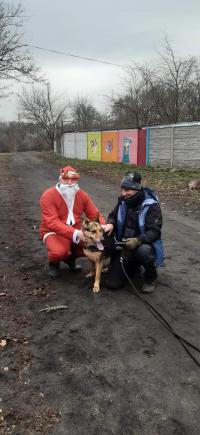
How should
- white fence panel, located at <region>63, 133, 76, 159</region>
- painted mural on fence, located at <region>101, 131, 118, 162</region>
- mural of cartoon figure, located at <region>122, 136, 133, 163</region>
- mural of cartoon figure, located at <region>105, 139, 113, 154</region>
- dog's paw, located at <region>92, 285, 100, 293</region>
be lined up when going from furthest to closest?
1. white fence panel, located at <region>63, 133, 76, 159</region>
2. mural of cartoon figure, located at <region>105, 139, 113, 154</region>
3. painted mural on fence, located at <region>101, 131, 118, 162</region>
4. mural of cartoon figure, located at <region>122, 136, 133, 163</region>
5. dog's paw, located at <region>92, 285, 100, 293</region>

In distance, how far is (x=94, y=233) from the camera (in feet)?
17.3

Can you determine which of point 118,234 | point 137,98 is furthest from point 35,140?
point 118,234

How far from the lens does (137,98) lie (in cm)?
4272

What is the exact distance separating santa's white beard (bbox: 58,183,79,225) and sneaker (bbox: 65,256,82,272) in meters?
0.52

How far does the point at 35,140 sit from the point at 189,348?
75.2m

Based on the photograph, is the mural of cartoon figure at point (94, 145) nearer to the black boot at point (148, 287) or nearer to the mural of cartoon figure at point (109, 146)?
the mural of cartoon figure at point (109, 146)

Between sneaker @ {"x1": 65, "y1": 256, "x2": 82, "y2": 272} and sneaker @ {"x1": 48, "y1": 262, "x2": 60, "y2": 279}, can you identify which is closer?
sneaker @ {"x1": 48, "y1": 262, "x2": 60, "y2": 279}

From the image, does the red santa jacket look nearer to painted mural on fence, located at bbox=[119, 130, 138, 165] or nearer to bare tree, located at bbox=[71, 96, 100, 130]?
painted mural on fence, located at bbox=[119, 130, 138, 165]

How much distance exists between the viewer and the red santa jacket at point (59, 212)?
225 inches

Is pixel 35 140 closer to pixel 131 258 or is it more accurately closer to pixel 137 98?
pixel 137 98

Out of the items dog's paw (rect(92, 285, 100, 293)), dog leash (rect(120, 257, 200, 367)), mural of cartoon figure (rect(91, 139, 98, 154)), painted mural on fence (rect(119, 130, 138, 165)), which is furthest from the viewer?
mural of cartoon figure (rect(91, 139, 98, 154))

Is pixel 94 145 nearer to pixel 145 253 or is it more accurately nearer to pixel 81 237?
pixel 81 237

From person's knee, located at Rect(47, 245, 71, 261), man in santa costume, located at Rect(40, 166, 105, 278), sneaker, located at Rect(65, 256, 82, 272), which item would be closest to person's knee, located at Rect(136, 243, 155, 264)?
man in santa costume, located at Rect(40, 166, 105, 278)

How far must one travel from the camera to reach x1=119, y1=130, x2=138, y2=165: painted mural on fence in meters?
27.6
